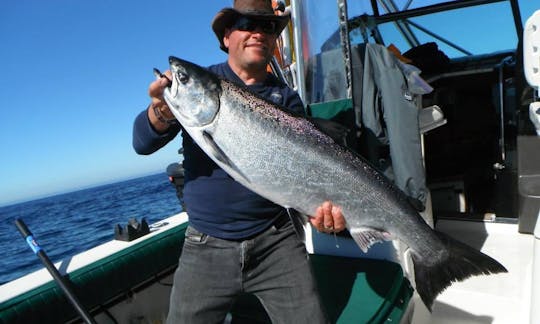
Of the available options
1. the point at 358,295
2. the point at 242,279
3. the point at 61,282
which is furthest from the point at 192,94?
the point at 358,295

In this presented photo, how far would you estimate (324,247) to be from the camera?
11.1 ft

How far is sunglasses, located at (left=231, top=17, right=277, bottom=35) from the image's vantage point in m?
2.24

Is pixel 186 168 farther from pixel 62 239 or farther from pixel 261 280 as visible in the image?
pixel 62 239

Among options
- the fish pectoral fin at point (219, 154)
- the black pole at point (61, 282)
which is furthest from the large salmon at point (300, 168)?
the black pole at point (61, 282)

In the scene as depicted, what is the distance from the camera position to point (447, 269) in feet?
7.39

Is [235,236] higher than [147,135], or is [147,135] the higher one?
[147,135]

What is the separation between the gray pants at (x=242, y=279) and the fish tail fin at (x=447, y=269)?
0.68m

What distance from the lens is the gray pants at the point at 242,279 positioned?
2105 millimetres

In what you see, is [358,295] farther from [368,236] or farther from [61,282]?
[61,282]

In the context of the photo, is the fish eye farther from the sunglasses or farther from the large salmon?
the sunglasses

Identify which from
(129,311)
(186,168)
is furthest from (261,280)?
(129,311)

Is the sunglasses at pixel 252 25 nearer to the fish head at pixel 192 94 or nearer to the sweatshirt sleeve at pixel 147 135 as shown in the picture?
the fish head at pixel 192 94

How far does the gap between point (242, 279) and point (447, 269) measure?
129 centimetres

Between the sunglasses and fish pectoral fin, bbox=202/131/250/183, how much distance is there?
30.0 inches
